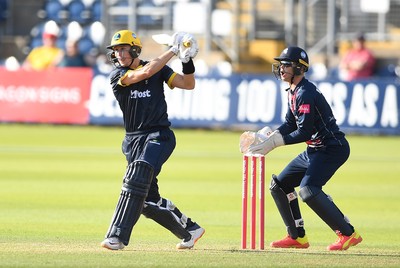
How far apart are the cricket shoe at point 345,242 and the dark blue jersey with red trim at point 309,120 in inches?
34.4

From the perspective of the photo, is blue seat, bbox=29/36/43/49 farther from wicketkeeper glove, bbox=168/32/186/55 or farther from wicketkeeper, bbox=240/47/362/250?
wicketkeeper glove, bbox=168/32/186/55

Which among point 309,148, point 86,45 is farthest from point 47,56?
point 309,148

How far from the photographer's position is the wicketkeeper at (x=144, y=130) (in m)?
9.27

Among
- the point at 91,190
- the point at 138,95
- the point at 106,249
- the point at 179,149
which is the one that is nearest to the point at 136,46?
the point at 138,95

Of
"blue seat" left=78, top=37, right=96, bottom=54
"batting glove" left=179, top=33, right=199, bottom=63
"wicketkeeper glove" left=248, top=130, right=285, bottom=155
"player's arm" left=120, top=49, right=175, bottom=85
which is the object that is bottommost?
"blue seat" left=78, top=37, right=96, bottom=54

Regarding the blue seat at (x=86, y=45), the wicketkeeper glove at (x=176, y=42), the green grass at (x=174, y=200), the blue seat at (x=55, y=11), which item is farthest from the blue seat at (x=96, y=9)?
the wicketkeeper glove at (x=176, y=42)

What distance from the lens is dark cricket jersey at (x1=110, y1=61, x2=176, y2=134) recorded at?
9.56m

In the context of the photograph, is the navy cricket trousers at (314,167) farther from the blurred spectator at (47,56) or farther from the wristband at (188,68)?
the blurred spectator at (47,56)

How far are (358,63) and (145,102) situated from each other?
15.6 meters

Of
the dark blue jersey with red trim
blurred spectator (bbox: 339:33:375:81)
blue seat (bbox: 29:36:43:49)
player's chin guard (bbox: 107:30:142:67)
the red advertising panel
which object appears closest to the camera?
player's chin guard (bbox: 107:30:142:67)

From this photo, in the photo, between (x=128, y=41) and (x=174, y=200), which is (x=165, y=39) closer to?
(x=128, y=41)

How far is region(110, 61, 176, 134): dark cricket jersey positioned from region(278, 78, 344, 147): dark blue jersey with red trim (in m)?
1.15

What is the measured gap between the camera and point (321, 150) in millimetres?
9922

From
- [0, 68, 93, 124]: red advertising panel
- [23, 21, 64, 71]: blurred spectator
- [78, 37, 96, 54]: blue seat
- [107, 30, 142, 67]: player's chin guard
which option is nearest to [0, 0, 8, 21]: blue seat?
[78, 37, 96, 54]: blue seat
